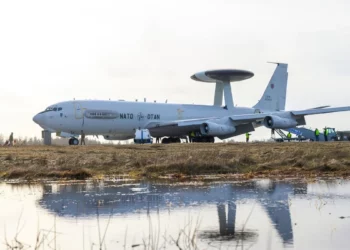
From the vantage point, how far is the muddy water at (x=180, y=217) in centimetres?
712

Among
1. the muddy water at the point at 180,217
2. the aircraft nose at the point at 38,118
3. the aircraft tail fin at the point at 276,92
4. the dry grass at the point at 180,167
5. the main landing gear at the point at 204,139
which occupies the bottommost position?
the muddy water at the point at 180,217

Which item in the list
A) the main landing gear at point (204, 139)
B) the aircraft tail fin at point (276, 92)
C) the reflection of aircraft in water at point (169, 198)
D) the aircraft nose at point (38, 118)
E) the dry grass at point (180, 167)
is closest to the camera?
the reflection of aircraft in water at point (169, 198)

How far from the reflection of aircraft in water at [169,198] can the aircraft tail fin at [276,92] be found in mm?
49054

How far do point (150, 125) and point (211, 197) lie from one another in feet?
127

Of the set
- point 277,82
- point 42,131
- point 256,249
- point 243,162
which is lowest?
point 256,249

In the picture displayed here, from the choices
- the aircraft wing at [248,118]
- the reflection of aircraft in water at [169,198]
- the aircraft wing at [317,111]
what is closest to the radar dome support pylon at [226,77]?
the aircraft wing at [248,118]

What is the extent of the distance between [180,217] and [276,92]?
5623 cm

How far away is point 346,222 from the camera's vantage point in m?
8.29

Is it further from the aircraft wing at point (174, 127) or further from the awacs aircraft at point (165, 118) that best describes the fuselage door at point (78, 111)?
the aircraft wing at point (174, 127)

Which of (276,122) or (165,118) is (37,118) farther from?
(276,122)

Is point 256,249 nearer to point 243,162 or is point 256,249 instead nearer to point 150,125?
point 243,162

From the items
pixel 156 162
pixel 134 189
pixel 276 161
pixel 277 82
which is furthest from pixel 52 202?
pixel 277 82

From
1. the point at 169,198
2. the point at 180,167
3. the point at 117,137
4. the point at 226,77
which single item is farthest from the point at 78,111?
the point at 169,198

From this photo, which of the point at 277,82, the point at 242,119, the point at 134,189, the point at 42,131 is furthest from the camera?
the point at 277,82
